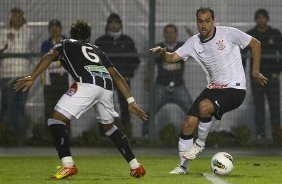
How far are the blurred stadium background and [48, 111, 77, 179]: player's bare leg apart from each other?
7.75 meters

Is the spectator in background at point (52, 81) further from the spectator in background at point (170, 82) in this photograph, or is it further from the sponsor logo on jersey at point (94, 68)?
the sponsor logo on jersey at point (94, 68)

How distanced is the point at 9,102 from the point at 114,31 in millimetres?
2484

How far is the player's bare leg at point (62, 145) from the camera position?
40.0 ft

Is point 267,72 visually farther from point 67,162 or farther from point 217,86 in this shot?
point 67,162

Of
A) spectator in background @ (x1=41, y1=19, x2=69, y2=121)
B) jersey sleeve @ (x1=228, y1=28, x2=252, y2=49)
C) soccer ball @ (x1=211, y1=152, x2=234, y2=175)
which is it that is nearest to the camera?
soccer ball @ (x1=211, y1=152, x2=234, y2=175)

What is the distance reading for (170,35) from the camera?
20.2m

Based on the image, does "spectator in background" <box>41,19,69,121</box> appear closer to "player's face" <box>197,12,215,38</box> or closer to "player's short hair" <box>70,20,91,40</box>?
"player's face" <box>197,12,215,38</box>

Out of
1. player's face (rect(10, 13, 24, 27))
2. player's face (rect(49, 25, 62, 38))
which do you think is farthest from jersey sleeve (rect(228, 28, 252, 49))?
player's face (rect(10, 13, 24, 27))

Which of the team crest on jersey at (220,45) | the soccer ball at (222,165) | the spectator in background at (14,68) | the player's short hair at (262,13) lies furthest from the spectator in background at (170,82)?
the soccer ball at (222,165)

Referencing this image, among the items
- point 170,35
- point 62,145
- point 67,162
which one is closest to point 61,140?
point 62,145

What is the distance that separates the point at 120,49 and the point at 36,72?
8.42 meters

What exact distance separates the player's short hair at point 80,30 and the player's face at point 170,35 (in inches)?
293

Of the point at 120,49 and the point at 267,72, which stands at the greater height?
Result: the point at 120,49

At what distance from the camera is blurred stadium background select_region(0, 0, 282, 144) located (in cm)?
2017
